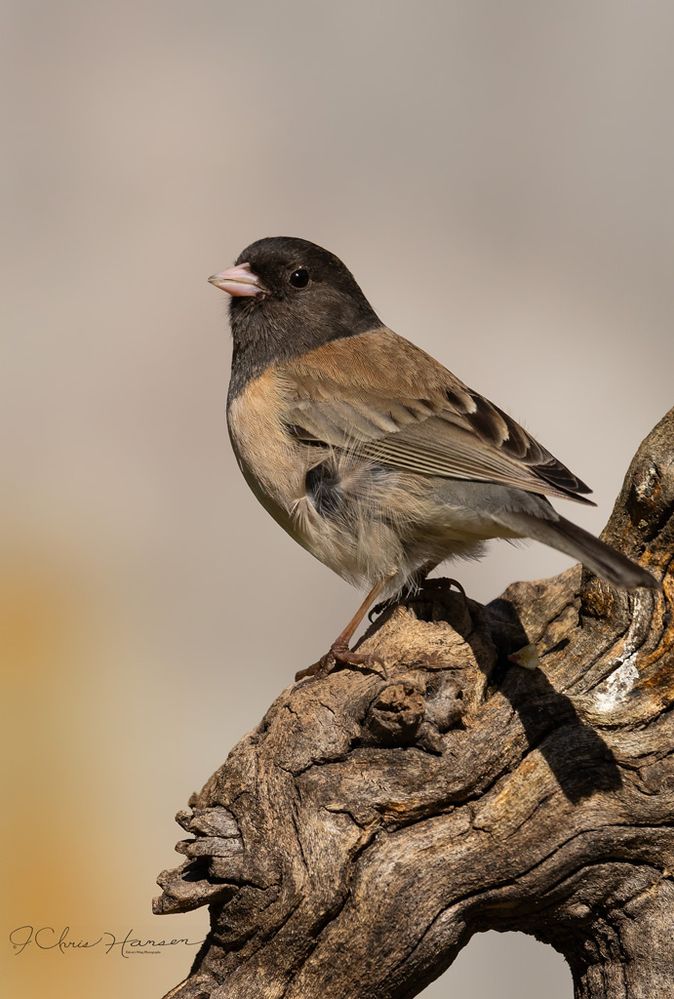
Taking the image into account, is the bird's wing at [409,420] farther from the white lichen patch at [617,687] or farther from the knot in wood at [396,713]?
the knot in wood at [396,713]

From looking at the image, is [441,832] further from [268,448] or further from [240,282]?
[240,282]

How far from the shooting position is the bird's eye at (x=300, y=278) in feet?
Answer: 12.9

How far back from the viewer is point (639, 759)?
2.76 metres

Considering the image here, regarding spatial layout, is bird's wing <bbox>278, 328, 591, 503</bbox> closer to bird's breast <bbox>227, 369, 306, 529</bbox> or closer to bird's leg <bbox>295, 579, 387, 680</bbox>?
bird's breast <bbox>227, 369, 306, 529</bbox>

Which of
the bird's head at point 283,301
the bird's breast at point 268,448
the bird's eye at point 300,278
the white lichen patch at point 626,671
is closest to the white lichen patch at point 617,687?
the white lichen patch at point 626,671

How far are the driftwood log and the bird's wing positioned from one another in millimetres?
396

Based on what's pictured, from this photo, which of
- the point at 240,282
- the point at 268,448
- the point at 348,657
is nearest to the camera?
the point at 348,657

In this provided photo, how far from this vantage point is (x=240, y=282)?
12.7ft

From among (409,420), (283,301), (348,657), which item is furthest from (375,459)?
(283,301)

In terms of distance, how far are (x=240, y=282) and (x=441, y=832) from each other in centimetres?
190

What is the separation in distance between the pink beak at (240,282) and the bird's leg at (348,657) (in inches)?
42.8

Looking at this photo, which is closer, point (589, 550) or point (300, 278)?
point (589, 550)

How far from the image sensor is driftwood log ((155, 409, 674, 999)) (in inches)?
106

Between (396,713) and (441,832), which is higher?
(396,713)
